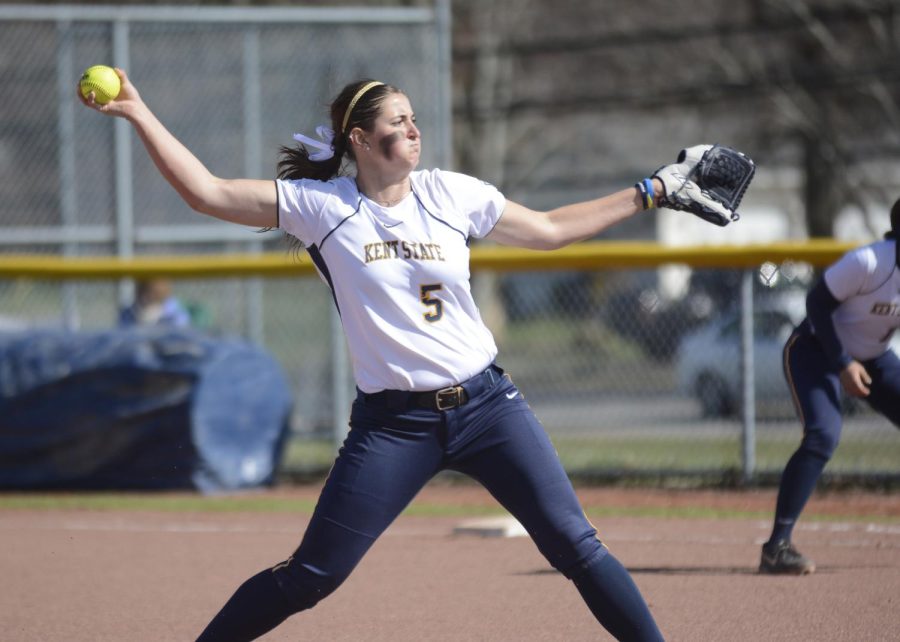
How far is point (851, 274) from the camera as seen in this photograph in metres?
6.79

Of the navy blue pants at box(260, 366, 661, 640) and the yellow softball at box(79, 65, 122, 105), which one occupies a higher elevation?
the yellow softball at box(79, 65, 122, 105)

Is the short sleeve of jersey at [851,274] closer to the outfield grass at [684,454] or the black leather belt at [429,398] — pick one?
the black leather belt at [429,398]

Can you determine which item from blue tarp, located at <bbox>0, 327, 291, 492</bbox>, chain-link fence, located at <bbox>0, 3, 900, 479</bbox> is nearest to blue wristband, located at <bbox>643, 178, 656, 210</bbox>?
blue tarp, located at <bbox>0, 327, 291, 492</bbox>

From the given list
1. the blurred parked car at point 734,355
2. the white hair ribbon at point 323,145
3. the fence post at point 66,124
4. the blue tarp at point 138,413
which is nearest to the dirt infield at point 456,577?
the blue tarp at point 138,413

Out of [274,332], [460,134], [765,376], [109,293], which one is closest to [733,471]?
[765,376]

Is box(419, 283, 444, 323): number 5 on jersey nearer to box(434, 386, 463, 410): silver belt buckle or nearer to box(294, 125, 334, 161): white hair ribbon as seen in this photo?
box(434, 386, 463, 410): silver belt buckle

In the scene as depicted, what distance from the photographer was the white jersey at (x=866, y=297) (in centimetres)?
679

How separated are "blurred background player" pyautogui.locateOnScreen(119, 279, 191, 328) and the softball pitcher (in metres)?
7.71

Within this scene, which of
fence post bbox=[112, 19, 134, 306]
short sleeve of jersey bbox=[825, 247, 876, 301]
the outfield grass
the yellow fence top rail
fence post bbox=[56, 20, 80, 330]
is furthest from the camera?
fence post bbox=[56, 20, 80, 330]

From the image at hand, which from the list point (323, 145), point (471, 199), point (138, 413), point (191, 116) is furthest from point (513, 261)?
point (471, 199)

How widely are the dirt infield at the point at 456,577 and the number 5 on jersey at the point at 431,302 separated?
1.73 metres

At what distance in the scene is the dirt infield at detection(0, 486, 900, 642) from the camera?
586cm

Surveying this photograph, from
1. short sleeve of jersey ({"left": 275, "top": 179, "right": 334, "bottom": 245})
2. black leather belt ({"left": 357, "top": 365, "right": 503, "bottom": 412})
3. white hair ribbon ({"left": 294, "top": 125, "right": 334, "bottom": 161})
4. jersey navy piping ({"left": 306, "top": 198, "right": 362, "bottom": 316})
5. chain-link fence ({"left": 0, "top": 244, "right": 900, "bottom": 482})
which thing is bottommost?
chain-link fence ({"left": 0, "top": 244, "right": 900, "bottom": 482})

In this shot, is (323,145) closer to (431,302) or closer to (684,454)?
(431,302)
